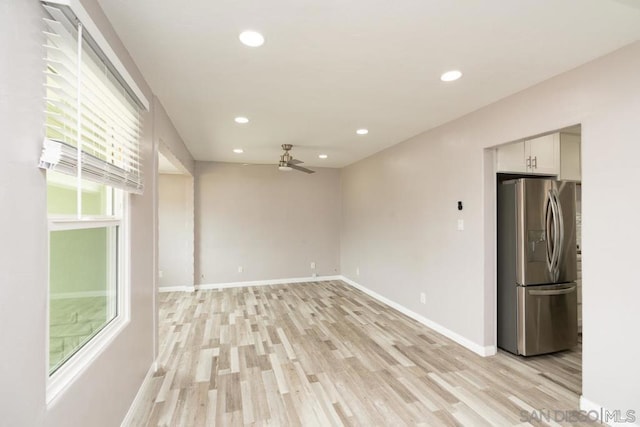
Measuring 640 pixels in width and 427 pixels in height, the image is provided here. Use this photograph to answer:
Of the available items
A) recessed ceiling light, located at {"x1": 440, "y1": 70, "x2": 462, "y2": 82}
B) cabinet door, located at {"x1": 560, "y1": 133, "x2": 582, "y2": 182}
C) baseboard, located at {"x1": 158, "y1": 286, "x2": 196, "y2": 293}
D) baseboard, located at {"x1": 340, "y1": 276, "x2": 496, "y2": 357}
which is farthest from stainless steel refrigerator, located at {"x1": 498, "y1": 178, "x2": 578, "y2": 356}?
baseboard, located at {"x1": 158, "y1": 286, "x2": 196, "y2": 293}

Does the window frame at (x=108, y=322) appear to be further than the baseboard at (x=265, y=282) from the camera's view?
No

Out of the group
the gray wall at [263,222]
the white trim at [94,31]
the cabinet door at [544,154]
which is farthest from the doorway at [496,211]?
the gray wall at [263,222]

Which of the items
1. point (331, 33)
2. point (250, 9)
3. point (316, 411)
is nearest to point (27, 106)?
point (250, 9)

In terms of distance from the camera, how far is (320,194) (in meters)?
6.53

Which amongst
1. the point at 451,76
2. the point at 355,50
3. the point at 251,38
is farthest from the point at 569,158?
the point at 251,38

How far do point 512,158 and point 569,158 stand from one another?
121 centimetres

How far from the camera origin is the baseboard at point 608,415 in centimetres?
185

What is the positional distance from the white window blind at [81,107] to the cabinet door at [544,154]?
377cm

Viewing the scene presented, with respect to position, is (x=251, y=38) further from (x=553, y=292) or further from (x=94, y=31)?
(x=553, y=292)

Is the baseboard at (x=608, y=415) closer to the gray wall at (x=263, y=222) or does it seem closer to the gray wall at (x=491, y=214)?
the gray wall at (x=491, y=214)

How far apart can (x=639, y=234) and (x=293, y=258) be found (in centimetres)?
530

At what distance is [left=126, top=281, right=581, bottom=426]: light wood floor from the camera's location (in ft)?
6.81

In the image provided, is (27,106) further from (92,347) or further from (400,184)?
(400,184)

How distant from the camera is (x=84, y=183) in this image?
1.52 meters
